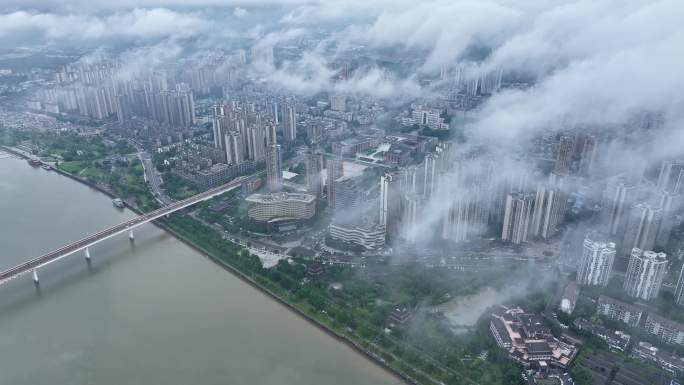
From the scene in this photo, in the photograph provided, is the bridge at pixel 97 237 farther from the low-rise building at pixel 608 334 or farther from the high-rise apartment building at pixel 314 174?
the low-rise building at pixel 608 334

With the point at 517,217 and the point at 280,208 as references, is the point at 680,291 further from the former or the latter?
the point at 280,208

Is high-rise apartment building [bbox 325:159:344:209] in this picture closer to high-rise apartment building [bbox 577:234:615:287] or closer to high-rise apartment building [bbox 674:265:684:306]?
high-rise apartment building [bbox 577:234:615:287]

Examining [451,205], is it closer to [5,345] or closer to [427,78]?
[5,345]

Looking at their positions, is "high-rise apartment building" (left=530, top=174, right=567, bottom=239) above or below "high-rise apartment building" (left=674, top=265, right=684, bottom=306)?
above

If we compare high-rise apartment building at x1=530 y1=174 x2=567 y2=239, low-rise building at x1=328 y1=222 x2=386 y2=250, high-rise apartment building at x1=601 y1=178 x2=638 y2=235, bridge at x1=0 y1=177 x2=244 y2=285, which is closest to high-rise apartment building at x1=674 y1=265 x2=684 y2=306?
high-rise apartment building at x1=601 y1=178 x2=638 y2=235

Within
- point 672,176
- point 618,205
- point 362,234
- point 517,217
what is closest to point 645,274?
point 618,205

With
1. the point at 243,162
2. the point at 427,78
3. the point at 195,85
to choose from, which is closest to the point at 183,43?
the point at 195,85
